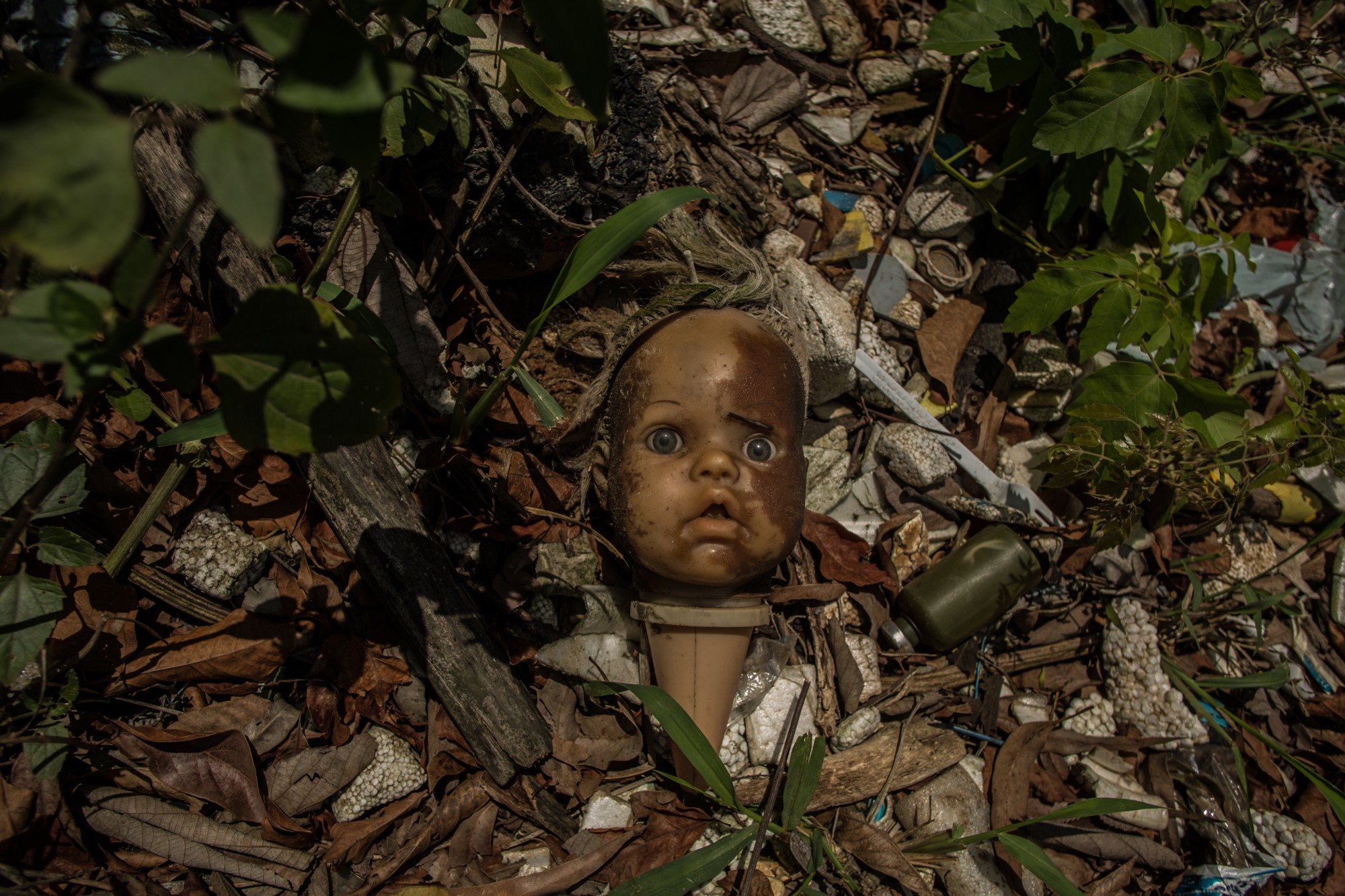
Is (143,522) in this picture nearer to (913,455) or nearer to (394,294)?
(394,294)

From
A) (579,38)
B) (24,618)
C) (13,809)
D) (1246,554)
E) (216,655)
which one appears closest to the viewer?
(579,38)

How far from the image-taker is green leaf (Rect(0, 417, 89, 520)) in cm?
162

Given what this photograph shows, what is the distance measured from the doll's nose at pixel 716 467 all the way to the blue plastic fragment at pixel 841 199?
55.9 inches

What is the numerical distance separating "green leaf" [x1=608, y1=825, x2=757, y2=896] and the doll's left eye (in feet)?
3.05

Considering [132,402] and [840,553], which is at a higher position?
[132,402]

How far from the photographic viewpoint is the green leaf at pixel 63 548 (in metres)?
1.62

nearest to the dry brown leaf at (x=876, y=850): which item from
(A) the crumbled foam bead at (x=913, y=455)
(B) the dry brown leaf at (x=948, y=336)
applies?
(A) the crumbled foam bead at (x=913, y=455)

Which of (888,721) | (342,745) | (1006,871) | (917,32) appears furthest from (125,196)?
(917,32)

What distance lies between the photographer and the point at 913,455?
2.66 metres

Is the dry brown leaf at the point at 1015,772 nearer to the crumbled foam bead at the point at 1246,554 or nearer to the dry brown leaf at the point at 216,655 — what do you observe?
the crumbled foam bead at the point at 1246,554

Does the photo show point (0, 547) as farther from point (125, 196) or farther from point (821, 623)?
point (821, 623)

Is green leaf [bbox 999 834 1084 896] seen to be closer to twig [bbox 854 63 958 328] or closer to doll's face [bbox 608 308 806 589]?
doll's face [bbox 608 308 806 589]

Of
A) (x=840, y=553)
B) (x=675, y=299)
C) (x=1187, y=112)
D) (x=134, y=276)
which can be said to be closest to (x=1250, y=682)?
(x=840, y=553)

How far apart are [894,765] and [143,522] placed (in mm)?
2070
